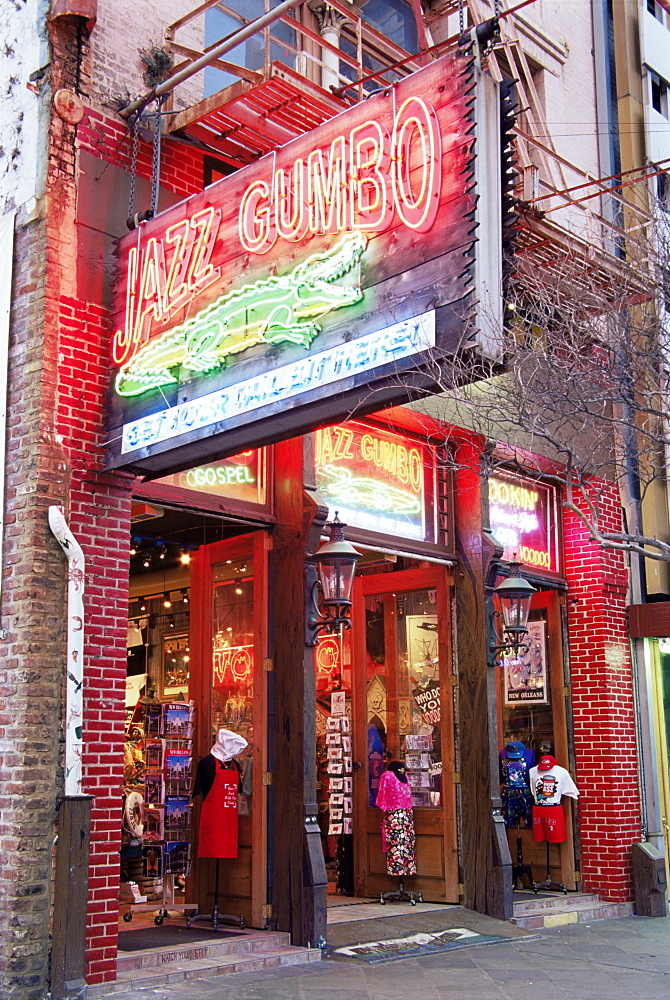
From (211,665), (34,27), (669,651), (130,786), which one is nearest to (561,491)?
(669,651)

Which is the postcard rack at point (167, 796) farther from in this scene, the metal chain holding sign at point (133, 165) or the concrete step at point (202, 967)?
the metal chain holding sign at point (133, 165)

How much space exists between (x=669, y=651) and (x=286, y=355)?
28.9ft

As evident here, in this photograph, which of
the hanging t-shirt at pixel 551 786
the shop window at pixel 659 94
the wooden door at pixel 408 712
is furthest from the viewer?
the shop window at pixel 659 94

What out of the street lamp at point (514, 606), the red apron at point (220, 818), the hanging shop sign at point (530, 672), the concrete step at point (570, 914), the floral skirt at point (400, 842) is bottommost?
the concrete step at point (570, 914)

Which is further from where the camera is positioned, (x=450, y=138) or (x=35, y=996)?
(x=35, y=996)

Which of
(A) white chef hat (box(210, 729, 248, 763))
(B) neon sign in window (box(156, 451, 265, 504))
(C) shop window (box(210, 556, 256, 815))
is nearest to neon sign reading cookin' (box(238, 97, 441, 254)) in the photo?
(B) neon sign in window (box(156, 451, 265, 504))

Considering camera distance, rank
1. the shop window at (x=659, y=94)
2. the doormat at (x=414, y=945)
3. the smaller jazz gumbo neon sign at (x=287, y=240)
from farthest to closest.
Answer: the shop window at (x=659, y=94), the doormat at (x=414, y=945), the smaller jazz gumbo neon sign at (x=287, y=240)

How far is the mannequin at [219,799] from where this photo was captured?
901cm

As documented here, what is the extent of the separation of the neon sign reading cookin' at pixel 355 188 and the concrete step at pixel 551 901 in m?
7.23

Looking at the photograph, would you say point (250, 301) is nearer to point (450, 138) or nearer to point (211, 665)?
point (450, 138)

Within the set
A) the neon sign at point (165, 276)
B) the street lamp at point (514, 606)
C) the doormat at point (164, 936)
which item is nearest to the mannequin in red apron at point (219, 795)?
the doormat at point (164, 936)

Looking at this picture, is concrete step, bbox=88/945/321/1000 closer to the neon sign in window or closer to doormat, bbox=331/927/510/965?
doormat, bbox=331/927/510/965

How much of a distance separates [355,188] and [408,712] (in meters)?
6.58

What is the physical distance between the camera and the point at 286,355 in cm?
654
